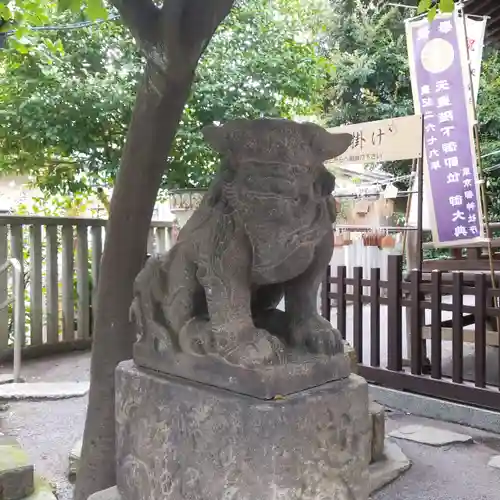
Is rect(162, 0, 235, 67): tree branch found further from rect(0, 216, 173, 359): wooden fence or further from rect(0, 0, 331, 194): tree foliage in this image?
rect(0, 216, 173, 359): wooden fence

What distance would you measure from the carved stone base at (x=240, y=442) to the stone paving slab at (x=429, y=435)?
1.94m

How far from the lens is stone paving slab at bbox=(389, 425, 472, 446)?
11.6 ft

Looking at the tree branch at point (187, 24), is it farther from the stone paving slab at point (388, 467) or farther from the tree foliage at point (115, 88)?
the tree foliage at point (115, 88)

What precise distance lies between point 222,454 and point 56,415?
2780 mm

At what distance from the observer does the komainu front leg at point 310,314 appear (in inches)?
69.1

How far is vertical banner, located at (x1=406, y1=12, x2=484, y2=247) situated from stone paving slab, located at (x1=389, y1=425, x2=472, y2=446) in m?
1.80

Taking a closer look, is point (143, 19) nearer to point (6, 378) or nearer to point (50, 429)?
point (50, 429)

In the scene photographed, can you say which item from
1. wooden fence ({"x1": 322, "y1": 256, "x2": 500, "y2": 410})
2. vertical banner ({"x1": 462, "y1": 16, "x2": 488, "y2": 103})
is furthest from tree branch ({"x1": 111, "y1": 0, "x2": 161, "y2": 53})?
vertical banner ({"x1": 462, "y1": 16, "x2": 488, "y2": 103})

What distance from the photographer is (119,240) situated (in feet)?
8.18

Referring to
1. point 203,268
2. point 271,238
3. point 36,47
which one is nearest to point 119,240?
point 203,268

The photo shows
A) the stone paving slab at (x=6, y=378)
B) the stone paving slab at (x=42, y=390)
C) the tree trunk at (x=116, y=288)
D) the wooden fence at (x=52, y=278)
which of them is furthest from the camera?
the wooden fence at (x=52, y=278)

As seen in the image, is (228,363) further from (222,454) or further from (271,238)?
(271,238)

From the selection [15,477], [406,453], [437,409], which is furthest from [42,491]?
[437,409]

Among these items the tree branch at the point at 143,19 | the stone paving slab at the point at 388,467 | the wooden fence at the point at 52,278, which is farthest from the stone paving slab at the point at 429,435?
the wooden fence at the point at 52,278
